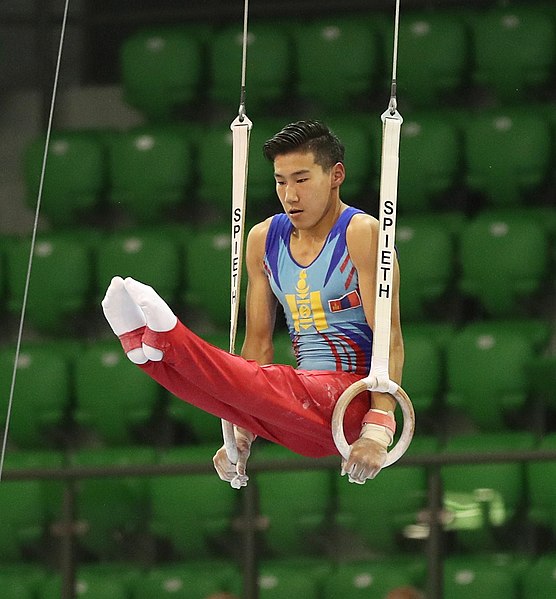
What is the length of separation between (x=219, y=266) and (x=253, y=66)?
3.47 ft

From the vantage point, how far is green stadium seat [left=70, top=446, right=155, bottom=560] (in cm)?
604

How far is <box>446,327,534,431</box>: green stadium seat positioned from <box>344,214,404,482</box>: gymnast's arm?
2.22m

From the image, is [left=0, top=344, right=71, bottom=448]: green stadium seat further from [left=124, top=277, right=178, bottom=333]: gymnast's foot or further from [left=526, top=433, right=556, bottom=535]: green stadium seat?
[left=124, top=277, right=178, bottom=333]: gymnast's foot

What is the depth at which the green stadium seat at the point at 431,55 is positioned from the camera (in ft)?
23.9

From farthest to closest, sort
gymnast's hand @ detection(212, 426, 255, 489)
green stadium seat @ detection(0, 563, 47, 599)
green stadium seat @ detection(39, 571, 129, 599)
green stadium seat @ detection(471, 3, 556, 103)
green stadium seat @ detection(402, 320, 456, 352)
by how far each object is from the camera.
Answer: green stadium seat @ detection(471, 3, 556, 103), green stadium seat @ detection(402, 320, 456, 352), green stadium seat @ detection(0, 563, 47, 599), green stadium seat @ detection(39, 571, 129, 599), gymnast's hand @ detection(212, 426, 255, 489)

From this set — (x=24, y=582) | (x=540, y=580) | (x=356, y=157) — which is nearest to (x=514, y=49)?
(x=356, y=157)

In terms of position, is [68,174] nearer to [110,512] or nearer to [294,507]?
[110,512]

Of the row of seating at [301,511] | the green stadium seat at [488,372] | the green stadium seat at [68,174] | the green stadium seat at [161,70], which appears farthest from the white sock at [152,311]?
the green stadium seat at [161,70]

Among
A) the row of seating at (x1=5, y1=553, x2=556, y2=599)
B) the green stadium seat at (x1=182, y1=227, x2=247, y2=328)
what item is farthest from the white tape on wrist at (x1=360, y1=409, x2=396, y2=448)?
the green stadium seat at (x1=182, y1=227, x2=247, y2=328)

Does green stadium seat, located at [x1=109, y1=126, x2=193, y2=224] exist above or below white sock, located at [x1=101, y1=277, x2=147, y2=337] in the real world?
above

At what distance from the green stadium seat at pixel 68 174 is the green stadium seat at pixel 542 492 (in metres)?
2.41

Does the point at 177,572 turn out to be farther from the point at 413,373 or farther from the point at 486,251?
the point at 486,251

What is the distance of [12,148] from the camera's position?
7.93 meters

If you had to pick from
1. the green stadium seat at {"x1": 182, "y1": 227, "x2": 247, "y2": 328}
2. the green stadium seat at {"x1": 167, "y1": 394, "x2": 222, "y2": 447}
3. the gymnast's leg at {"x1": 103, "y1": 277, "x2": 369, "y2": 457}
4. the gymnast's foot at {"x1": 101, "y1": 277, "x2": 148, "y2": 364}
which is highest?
the green stadium seat at {"x1": 182, "y1": 227, "x2": 247, "y2": 328}
